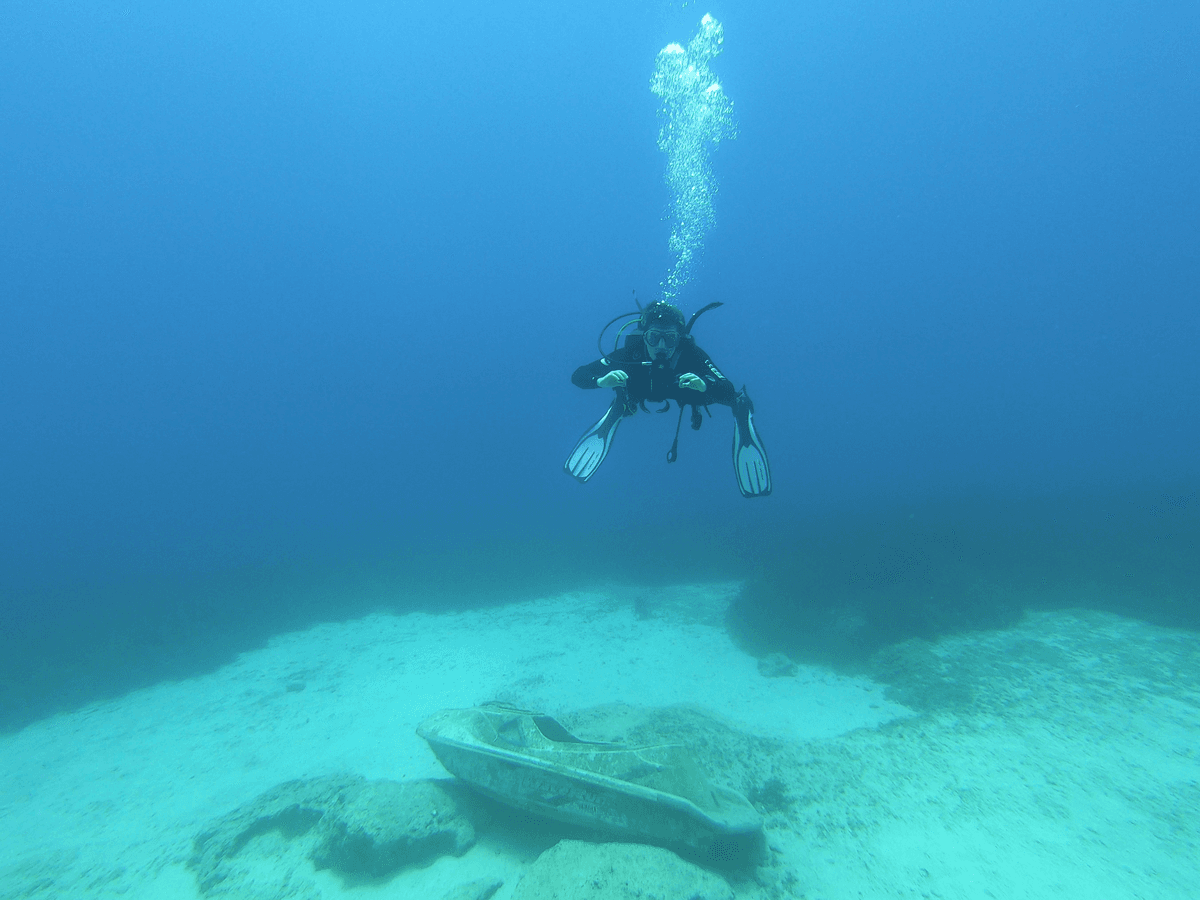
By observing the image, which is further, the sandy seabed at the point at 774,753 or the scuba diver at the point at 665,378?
the scuba diver at the point at 665,378

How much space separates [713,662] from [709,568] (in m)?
7.13

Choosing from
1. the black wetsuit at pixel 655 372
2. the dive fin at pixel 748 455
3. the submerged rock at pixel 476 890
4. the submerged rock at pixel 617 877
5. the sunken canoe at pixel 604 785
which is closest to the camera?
the submerged rock at pixel 617 877

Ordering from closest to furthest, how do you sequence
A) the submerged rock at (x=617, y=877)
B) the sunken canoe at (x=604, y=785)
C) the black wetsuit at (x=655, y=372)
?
the submerged rock at (x=617, y=877) < the sunken canoe at (x=604, y=785) < the black wetsuit at (x=655, y=372)

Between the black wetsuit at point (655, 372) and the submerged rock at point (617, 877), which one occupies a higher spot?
the black wetsuit at point (655, 372)

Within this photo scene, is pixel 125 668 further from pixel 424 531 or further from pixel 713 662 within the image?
Answer: pixel 424 531

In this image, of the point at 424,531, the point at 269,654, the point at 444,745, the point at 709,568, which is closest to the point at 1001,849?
the point at 444,745

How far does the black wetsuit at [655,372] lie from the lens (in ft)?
20.6

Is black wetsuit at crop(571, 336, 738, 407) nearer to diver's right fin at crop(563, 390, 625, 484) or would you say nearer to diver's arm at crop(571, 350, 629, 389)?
diver's arm at crop(571, 350, 629, 389)

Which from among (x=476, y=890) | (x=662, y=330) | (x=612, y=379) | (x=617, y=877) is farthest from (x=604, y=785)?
(x=662, y=330)

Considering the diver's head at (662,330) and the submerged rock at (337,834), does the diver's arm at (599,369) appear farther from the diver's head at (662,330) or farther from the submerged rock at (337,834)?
the submerged rock at (337,834)

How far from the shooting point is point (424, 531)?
28562 mm

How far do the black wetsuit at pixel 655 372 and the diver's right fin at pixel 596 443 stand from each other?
1.77 feet

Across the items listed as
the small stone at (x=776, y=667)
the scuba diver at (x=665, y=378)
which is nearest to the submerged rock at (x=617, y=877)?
the scuba diver at (x=665, y=378)

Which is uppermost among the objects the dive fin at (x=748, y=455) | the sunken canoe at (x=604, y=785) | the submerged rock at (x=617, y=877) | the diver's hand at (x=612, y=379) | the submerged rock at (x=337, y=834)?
the diver's hand at (x=612, y=379)
